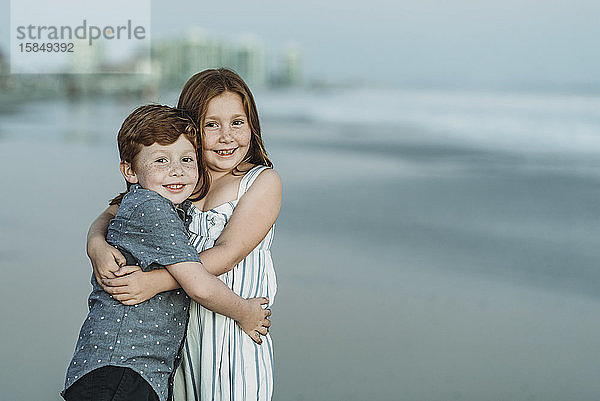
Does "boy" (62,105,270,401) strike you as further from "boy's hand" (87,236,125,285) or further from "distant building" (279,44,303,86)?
"distant building" (279,44,303,86)

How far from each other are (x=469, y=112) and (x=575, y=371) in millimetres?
3899

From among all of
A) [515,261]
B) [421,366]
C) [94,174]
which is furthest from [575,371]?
[94,174]

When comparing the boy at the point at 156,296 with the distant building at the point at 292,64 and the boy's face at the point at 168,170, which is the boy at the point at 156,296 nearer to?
the boy's face at the point at 168,170

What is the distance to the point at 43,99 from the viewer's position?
24.7 ft

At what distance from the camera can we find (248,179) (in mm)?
1761

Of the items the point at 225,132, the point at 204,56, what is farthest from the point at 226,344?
the point at 204,56

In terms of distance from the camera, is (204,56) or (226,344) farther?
(204,56)

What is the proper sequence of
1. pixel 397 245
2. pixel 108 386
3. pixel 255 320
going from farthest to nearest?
pixel 397 245 < pixel 255 320 < pixel 108 386

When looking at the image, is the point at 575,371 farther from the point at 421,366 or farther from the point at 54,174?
the point at 54,174

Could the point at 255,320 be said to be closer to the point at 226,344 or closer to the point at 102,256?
the point at 226,344

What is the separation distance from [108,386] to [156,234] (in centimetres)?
26

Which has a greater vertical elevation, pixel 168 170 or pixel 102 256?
pixel 168 170

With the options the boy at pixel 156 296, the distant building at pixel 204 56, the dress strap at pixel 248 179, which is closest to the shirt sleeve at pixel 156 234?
the boy at pixel 156 296

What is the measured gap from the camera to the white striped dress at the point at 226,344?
1710 mm
